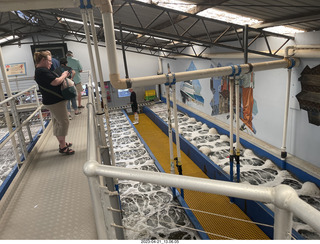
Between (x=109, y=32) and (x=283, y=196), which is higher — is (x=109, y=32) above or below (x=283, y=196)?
above

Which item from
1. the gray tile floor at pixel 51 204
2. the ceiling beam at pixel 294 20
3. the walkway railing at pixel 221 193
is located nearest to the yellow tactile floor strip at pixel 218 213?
the gray tile floor at pixel 51 204

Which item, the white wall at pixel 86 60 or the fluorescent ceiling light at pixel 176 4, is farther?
the white wall at pixel 86 60

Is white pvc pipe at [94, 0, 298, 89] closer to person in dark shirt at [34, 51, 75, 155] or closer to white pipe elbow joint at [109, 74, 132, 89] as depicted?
white pipe elbow joint at [109, 74, 132, 89]

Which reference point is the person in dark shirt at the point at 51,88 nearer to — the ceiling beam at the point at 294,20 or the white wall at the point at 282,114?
the ceiling beam at the point at 294,20

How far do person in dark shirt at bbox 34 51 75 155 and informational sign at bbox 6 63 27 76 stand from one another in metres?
14.9

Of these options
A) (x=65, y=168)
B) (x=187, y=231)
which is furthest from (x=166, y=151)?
(x=65, y=168)

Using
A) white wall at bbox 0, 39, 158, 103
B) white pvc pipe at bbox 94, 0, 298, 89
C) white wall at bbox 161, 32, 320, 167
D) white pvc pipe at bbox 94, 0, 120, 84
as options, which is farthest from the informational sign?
white pvc pipe at bbox 94, 0, 120, 84

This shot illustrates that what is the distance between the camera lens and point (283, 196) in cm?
79

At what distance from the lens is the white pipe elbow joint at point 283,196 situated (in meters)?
0.78

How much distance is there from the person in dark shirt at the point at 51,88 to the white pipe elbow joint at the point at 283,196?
2953 mm

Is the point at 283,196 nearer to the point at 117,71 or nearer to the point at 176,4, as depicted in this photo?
the point at 117,71

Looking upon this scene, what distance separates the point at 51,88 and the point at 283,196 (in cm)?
305

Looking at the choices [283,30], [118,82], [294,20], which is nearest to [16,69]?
[118,82]

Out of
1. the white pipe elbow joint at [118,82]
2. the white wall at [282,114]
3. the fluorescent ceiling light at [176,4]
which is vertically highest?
the fluorescent ceiling light at [176,4]
